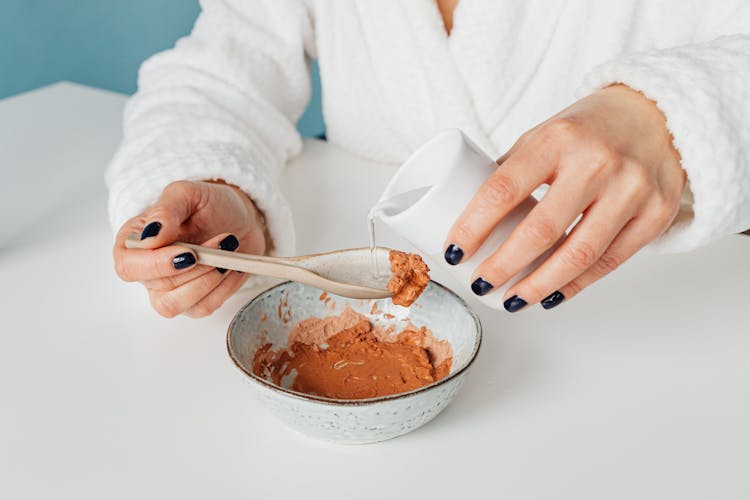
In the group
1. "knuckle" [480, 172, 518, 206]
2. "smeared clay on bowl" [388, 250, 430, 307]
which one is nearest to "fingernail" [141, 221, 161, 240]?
"smeared clay on bowl" [388, 250, 430, 307]

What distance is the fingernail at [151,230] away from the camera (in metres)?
0.74

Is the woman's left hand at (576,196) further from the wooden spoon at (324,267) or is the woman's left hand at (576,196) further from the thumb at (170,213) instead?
the thumb at (170,213)

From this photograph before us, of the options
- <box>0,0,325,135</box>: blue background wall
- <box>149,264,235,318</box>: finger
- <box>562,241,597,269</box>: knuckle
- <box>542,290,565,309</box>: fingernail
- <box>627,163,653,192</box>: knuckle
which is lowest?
<box>0,0,325,135</box>: blue background wall

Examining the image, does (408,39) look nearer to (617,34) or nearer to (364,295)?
(617,34)

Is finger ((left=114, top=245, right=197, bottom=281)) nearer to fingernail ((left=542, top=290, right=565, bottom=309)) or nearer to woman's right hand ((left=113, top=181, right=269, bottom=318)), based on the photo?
woman's right hand ((left=113, top=181, right=269, bottom=318))

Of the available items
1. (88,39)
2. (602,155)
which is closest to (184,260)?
(602,155)

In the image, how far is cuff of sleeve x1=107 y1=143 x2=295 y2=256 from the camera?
34.4 inches

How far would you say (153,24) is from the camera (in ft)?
8.00

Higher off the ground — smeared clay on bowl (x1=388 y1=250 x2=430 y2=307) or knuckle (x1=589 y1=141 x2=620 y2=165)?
knuckle (x1=589 y1=141 x2=620 y2=165)

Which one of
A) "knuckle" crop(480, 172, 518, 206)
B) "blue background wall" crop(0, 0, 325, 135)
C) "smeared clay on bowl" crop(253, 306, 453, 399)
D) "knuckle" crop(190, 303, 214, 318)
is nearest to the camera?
"knuckle" crop(480, 172, 518, 206)

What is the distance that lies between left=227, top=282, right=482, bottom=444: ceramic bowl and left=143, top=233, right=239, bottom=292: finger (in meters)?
0.07

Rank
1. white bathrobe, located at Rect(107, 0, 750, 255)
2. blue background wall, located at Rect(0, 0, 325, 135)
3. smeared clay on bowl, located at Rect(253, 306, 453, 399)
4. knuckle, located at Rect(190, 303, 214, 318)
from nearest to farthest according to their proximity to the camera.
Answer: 1. smeared clay on bowl, located at Rect(253, 306, 453, 399)
2. knuckle, located at Rect(190, 303, 214, 318)
3. white bathrobe, located at Rect(107, 0, 750, 255)
4. blue background wall, located at Rect(0, 0, 325, 135)

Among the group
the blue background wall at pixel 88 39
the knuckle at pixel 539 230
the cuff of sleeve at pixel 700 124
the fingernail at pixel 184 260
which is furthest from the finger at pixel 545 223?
the blue background wall at pixel 88 39

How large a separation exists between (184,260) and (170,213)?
2.6 inches
